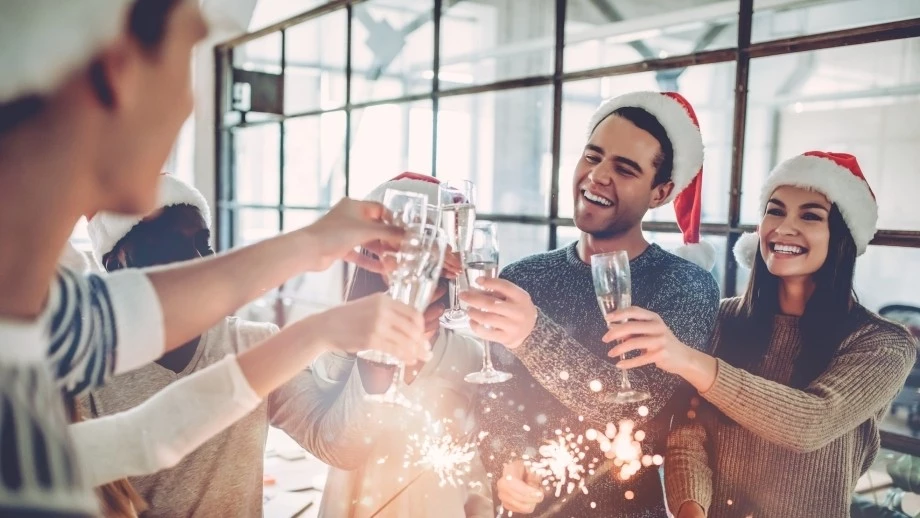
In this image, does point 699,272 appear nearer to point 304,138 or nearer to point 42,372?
point 42,372

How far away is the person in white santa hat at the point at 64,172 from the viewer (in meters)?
0.45

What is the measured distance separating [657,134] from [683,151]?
78 millimetres

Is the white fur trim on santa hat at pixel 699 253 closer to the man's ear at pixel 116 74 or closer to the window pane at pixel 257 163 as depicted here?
the man's ear at pixel 116 74

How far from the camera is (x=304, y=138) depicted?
408 centimetres

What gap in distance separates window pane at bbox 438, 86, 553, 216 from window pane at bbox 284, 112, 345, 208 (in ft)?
2.80

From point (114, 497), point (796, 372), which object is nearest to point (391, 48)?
point (796, 372)

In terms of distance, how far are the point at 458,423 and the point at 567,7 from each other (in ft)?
5.03

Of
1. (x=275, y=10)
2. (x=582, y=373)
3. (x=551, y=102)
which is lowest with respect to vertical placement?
(x=582, y=373)

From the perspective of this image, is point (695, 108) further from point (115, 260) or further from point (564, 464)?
point (115, 260)

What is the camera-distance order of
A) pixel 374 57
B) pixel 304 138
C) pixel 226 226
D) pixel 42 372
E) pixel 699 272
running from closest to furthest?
pixel 42 372 < pixel 699 272 < pixel 374 57 < pixel 304 138 < pixel 226 226

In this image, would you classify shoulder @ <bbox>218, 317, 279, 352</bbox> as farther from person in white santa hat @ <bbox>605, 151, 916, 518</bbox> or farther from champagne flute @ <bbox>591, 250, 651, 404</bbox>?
person in white santa hat @ <bbox>605, 151, 916, 518</bbox>

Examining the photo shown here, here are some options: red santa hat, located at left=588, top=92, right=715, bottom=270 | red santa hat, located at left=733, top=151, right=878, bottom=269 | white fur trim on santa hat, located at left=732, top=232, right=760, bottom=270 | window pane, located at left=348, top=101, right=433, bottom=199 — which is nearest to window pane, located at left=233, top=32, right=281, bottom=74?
window pane, located at left=348, top=101, right=433, bottom=199

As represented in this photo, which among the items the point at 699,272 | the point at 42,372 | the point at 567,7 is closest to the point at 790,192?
the point at 699,272

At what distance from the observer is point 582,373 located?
Result: 1.38 m
